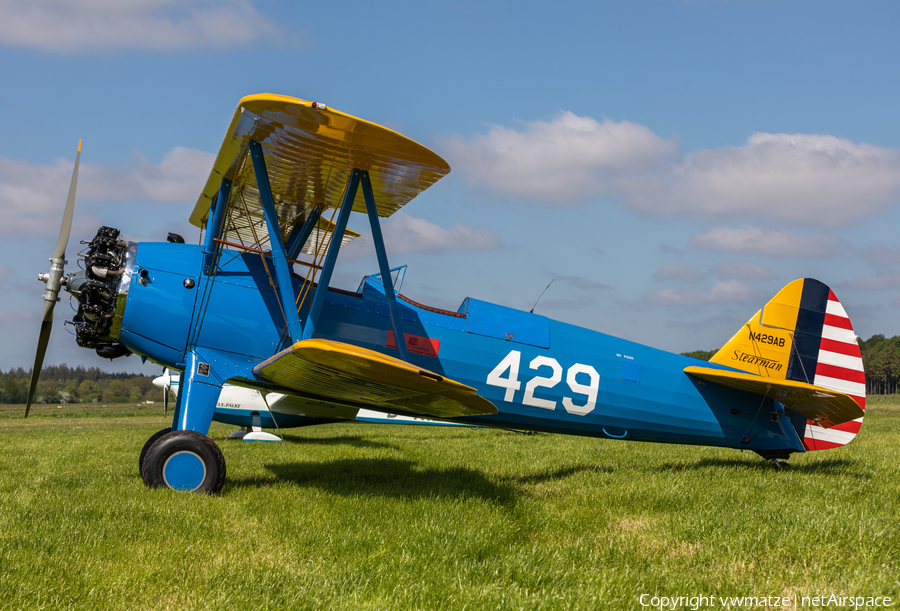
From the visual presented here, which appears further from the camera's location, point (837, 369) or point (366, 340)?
point (837, 369)

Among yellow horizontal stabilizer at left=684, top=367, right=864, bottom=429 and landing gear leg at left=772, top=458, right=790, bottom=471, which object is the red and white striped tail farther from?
landing gear leg at left=772, top=458, right=790, bottom=471

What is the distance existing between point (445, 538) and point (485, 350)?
3.02 m

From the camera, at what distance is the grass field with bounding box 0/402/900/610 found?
127 inches

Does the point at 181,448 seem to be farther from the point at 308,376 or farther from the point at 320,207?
the point at 320,207

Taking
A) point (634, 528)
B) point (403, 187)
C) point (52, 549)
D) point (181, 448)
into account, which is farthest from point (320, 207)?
point (634, 528)

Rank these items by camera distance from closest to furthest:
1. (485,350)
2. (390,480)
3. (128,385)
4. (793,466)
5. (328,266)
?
(328,266) → (390,480) → (485,350) → (793,466) → (128,385)

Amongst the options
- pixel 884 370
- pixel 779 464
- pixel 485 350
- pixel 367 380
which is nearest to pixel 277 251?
pixel 367 380

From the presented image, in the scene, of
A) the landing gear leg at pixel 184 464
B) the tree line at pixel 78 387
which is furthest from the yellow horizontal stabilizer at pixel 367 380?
the tree line at pixel 78 387

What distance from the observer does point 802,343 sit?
26.9ft

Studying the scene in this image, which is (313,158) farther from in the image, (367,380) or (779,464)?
(779,464)

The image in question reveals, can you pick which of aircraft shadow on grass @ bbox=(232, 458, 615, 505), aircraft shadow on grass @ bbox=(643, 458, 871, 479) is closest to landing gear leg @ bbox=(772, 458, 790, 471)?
aircraft shadow on grass @ bbox=(643, 458, 871, 479)

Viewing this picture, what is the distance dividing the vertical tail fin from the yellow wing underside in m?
5.09

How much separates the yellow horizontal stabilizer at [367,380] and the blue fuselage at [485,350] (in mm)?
521

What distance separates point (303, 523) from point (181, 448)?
182 cm
